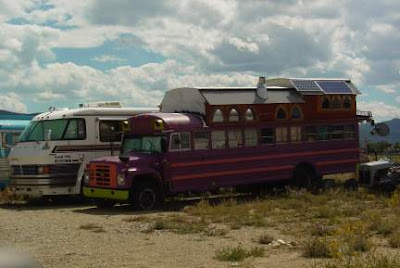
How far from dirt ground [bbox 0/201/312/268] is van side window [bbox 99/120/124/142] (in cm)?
391

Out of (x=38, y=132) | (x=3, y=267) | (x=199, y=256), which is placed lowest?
(x=199, y=256)

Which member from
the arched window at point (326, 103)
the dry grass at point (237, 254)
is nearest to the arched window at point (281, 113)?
the arched window at point (326, 103)

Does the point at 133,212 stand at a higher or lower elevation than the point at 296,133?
lower

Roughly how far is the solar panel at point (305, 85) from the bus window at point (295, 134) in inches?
53.8

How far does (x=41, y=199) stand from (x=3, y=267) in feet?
57.8

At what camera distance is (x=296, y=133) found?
19.2m

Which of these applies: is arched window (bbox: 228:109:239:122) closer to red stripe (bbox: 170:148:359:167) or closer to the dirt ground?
red stripe (bbox: 170:148:359:167)

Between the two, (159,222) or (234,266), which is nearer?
(234,266)

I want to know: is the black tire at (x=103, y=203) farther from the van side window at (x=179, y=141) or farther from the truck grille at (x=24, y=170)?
the van side window at (x=179, y=141)

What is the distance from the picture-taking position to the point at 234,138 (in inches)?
696

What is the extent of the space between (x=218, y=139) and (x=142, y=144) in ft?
7.24

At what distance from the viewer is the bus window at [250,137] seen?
58.9 ft

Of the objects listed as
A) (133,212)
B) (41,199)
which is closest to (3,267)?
(133,212)

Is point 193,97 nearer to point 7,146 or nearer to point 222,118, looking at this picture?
point 222,118
